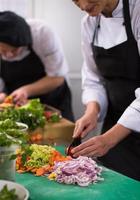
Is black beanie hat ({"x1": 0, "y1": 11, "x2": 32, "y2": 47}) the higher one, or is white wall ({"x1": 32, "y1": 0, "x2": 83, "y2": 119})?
black beanie hat ({"x1": 0, "y1": 11, "x2": 32, "y2": 47})

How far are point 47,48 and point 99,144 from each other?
47.2 inches

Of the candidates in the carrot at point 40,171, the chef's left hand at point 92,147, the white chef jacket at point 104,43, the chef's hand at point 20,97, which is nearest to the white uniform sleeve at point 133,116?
the white chef jacket at point 104,43

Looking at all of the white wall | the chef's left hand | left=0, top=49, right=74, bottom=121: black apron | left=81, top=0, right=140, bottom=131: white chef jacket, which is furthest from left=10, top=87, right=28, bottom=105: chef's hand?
the chef's left hand

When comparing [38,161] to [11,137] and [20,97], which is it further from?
[20,97]

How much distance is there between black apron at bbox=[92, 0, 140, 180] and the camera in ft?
5.32

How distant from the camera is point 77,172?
1.30 metres

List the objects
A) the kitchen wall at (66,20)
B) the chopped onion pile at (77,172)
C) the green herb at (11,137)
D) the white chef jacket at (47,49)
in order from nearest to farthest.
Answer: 1. the green herb at (11,137)
2. the chopped onion pile at (77,172)
3. the white chef jacket at (47,49)
4. the kitchen wall at (66,20)

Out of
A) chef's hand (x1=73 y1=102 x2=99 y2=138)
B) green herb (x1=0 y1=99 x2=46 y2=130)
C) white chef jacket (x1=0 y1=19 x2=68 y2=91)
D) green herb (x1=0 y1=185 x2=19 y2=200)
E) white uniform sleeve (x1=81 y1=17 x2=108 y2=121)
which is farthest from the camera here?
white chef jacket (x1=0 y1=19 x2=68 y2=91)

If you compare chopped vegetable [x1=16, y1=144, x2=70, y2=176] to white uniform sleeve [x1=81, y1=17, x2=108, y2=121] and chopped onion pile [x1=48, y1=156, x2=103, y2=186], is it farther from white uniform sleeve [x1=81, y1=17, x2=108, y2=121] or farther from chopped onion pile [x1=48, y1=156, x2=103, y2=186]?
white uniform sleeve [x1=81, y1=17, x2=108, y2=121]

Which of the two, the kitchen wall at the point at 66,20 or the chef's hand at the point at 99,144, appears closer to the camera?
the chef's hand at the point at 99,144

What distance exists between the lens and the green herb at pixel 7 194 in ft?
3.33

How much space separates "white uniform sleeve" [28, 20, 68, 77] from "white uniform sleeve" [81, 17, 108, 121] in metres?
0.65

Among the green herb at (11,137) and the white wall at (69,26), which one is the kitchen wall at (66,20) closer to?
the white wall at (69,26)

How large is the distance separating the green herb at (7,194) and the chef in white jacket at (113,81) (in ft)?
1.28
